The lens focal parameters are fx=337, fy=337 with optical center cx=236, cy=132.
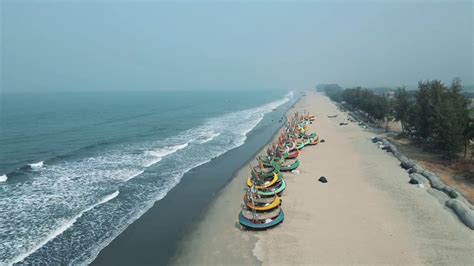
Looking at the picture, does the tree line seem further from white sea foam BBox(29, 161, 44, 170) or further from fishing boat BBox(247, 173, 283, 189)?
white sea foam BBox(29, 161, 44, 170)

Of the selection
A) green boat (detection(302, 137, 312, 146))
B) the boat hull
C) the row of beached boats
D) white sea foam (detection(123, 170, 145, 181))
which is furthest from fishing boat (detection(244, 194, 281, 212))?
green boat (detection(302, 137, 312, 146))

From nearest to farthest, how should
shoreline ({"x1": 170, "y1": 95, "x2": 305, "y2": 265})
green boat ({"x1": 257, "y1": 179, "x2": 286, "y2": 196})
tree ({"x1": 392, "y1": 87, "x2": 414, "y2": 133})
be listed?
shoreline ({"x1": 170, "y1": 95, "x2": 305, "y2": 265}) < green boat ({"x1": 257, "y1": 179, "x2": 286, "y2": 196}) < tree ({"x1": 392, "y1": 87, "x2": 414, "y2": 133})

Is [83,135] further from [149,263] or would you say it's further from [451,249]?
[451,249]

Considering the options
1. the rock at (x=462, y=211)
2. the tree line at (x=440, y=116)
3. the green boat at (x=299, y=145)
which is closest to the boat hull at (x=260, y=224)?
the rock at (x=462, y=211)

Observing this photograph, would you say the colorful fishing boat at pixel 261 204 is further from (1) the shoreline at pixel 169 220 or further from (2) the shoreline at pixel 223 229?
(1) the shoreline at pixel 169 220

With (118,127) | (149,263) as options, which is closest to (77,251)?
(149,263)

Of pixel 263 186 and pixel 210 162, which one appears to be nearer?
pixel 263 186

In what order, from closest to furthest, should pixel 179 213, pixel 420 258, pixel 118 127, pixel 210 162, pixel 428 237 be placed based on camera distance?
pixel 420 258, pixel 428 237, pixel 179 213, pixel 210 162, pixel 118 127
